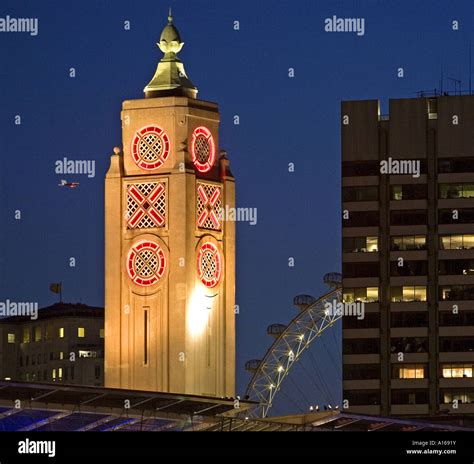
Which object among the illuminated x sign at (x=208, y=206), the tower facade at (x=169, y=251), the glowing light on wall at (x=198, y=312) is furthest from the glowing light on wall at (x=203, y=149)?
the glowing light on wall at (x=198, y=312)

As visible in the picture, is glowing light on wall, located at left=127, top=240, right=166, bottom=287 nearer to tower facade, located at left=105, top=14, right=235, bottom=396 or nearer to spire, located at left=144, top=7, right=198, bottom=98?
tower facade, located at left=105, top=14, right=235, bottom=396

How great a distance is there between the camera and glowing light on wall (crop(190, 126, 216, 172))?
12006 centimetres

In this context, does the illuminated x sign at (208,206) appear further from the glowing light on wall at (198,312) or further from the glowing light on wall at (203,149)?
the glowing light on wall at (198,312)

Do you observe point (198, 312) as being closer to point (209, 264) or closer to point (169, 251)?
point (209, 264)

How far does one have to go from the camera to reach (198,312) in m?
119

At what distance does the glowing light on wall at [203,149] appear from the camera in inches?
4727

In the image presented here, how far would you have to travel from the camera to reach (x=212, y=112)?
399 ft

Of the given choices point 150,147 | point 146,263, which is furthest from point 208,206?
point 146,263

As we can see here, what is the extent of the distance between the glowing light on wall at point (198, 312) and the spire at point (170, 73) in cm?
1117

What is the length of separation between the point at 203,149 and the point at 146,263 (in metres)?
6.99

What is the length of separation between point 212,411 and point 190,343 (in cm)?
2144

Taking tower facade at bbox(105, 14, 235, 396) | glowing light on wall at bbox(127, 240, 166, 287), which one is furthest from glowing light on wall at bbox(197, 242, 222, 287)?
glowing light on wall at bbox(127, 240, 166, 287)

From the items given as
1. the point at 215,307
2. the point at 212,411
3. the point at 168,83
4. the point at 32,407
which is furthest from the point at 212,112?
the point at 32,407
